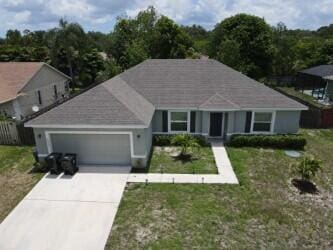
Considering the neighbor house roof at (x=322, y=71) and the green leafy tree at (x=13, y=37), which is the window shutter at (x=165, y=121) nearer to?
the neighbor house roof at (x=322, y=71)

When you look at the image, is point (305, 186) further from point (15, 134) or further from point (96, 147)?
point (15, 134)

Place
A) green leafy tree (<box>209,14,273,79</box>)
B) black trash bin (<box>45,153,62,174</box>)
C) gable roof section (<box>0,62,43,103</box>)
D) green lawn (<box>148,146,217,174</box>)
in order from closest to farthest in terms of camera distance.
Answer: black trash bin (<box>45,153,62,174</box>) < green lawn (<box>148,146,217,174</box>) < gable roof section (<box>0,62,43,103</box>) < green leafy tree (<box>209,14,273,79</box>)

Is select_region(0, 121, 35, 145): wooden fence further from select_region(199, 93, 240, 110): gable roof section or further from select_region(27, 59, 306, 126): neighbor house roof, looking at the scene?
select_region(199, 93, 240, 110): gable roof section

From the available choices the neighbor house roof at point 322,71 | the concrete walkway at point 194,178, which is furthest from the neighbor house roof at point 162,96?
the neighbor house roof at point 322,71

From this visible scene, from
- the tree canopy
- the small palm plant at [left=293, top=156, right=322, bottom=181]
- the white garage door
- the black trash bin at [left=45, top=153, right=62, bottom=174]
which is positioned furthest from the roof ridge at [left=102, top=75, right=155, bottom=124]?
the tree canopy

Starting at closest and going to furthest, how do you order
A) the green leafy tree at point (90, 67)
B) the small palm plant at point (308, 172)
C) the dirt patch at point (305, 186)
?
the dirt patch at point (305, 186) < the small palm plant at point (308, 172) < the green leafy tree at point (90, 67)

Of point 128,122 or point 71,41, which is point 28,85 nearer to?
point 71,41
